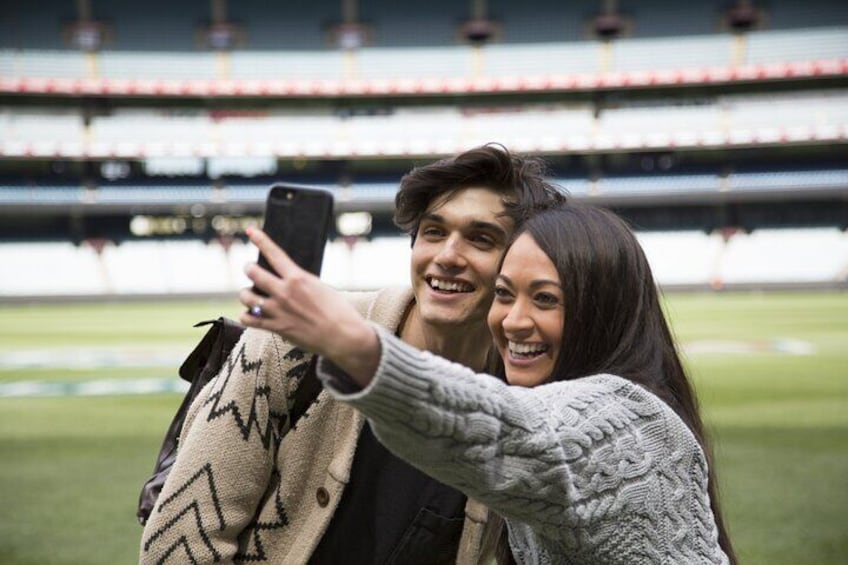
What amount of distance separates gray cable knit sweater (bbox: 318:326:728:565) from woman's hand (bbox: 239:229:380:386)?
0.04 m

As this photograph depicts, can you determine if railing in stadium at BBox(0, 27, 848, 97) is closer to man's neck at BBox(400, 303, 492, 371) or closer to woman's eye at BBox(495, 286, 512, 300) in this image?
man's neck at BBox(400, 303, 492, 371)

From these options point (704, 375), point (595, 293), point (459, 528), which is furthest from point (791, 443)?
point (595, 293)

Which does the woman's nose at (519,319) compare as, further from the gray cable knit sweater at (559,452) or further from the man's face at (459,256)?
the man's face at (459,256)

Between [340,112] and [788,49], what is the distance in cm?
1571

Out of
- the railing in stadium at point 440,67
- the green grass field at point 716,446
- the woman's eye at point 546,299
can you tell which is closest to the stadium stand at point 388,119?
the railing in stadium at point 440,67

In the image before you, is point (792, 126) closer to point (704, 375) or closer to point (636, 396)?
point (704, 375)

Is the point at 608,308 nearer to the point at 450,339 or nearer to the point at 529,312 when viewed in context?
the point at 529,312

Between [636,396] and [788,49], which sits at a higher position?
[788,49]

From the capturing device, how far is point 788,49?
102ft

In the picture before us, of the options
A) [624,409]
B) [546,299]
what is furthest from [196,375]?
[624,409]

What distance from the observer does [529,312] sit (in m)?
1.84

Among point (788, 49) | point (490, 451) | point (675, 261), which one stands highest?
point (788, 49)

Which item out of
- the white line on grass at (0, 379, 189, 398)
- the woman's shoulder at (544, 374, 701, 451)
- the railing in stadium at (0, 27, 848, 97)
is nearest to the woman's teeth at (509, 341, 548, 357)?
the woman's shoulder at (544, 374, 701, 451)

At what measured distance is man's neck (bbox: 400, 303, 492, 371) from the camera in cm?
248
